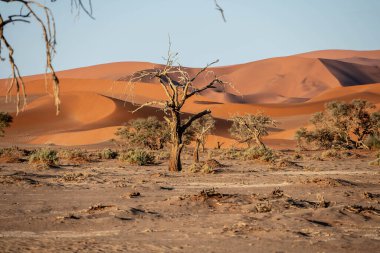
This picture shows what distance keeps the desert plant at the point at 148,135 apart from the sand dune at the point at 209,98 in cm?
511

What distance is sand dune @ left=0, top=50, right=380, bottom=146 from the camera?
2463 inches

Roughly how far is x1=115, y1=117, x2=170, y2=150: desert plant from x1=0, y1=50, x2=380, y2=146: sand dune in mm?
5110

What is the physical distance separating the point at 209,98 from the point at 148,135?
83.2 m

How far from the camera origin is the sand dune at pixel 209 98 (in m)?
62.6

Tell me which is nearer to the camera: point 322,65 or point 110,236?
point 110,236

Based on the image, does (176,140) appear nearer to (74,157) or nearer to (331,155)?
(74,157)

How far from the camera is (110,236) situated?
713 centimetres

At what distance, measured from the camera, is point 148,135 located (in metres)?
42.6

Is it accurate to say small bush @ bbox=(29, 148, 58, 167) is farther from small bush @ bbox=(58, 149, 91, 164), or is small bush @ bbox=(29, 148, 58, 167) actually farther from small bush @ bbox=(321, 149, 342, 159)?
small bush @ bbox=(321, 149, 342, 159)

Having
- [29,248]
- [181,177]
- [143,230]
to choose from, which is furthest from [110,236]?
[181,177]

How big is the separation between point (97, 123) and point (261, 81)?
91674 mm

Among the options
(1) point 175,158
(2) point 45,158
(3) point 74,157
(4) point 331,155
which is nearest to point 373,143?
(4) point 331,155

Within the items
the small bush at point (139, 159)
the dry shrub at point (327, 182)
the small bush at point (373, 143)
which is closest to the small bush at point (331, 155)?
the small bush at point (373, 143)

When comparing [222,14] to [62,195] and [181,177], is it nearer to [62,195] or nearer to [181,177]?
[62,195]
